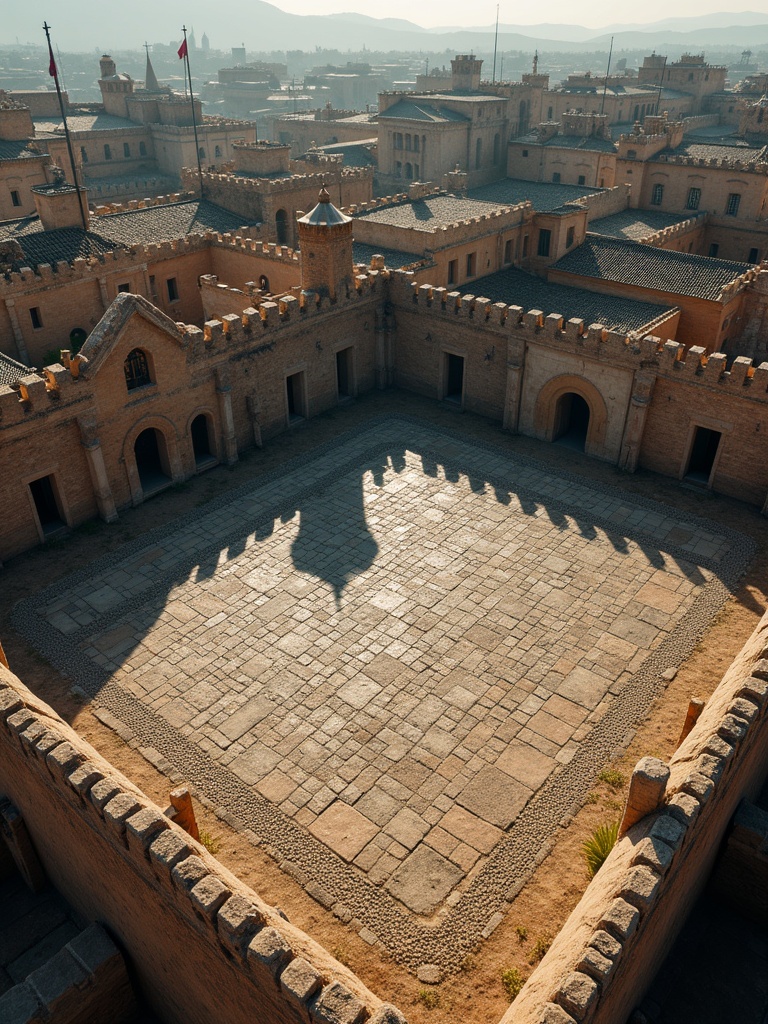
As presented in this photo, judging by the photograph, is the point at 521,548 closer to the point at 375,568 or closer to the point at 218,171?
the point at 375,568

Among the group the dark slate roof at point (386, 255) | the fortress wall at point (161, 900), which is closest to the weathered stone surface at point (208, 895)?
the fortress wall at point (161, 900)

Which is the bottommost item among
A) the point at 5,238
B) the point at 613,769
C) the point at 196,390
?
the point at 613,769

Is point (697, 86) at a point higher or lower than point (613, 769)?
higher

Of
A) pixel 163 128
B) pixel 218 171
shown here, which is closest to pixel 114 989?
pixel 218 171

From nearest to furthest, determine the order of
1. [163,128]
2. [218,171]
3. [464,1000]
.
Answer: [464,1000], [218,171], [163,128]

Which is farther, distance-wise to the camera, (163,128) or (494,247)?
(163,128)

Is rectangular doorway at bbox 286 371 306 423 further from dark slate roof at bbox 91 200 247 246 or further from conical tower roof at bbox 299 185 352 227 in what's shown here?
dark slate roof at bbox 91 200 247 246

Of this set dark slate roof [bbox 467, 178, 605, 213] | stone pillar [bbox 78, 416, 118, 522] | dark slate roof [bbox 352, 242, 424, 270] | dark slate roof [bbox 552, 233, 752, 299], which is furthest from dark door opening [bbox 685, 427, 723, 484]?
dark slate roof [bbox 467, 178, 605, 213]
